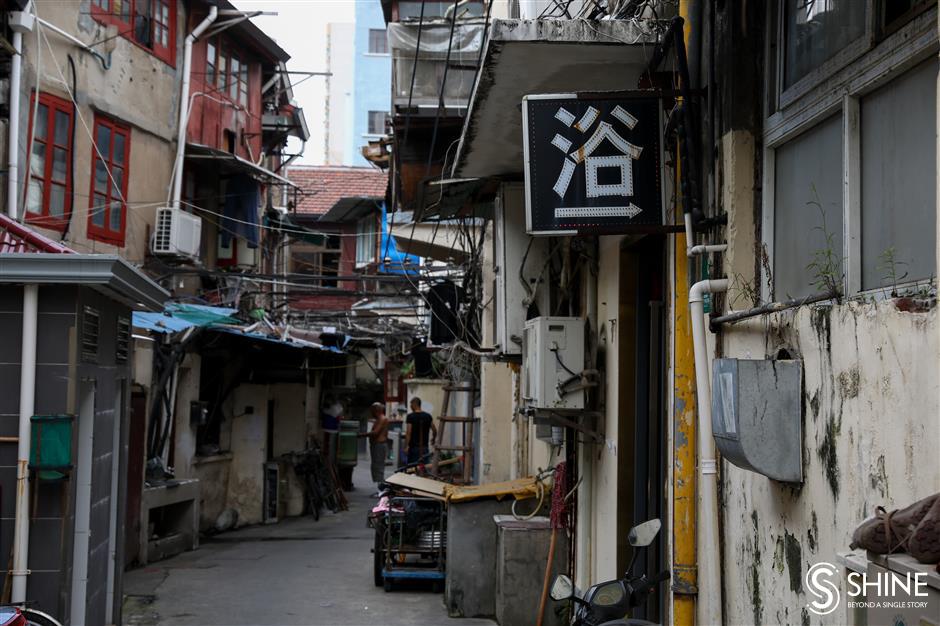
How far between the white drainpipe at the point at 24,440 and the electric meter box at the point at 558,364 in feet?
11.9

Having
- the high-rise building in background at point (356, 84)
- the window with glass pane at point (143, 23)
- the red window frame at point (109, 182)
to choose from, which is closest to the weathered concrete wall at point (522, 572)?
the red window frame at point (109, 182)

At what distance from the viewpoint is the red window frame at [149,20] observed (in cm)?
1750

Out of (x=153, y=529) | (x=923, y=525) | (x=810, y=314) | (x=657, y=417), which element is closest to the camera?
(x=923, y=525)

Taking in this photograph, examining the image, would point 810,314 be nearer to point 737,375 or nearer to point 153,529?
point 737,375

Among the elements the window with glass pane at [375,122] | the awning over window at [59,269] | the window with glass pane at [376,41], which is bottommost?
the awning over window at [59,269]

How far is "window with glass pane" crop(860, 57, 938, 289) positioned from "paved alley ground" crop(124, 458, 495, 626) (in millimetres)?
7721

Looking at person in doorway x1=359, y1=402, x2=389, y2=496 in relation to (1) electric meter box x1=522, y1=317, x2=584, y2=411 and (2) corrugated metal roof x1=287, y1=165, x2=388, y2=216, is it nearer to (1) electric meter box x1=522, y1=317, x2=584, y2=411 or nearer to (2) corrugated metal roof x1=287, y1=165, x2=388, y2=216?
(2) corrugated metal roof x1=287, y1=165, x2=388, y2=216

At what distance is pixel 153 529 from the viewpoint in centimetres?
1595

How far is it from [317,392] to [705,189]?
838 inches

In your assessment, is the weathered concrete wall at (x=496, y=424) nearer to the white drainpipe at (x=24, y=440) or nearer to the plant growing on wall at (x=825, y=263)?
the white drainpipe at (x=24, y=440)

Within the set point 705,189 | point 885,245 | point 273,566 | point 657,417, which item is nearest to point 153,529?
point 273,566

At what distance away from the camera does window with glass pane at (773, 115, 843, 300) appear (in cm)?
418

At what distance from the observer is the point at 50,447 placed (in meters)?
7.41

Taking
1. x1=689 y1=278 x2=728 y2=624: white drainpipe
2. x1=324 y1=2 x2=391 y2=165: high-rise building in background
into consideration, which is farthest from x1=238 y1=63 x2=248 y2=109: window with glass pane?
x1=324 y1=2 x2=391 y2=165: high-rise building in background
